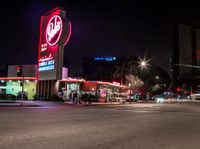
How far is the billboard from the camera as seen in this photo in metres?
50.4

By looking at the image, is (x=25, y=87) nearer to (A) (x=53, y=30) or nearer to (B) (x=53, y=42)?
(B) (x=53, y=42)

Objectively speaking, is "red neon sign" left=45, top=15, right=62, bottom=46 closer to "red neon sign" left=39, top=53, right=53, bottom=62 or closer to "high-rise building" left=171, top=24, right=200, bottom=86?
"red neon sign" left=39, top=53, right=53, bottom=62

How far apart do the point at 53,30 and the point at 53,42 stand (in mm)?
2102

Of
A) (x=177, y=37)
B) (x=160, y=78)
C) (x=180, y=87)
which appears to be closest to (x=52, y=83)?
(x=160, y=78)

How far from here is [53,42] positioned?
52312 millimetres

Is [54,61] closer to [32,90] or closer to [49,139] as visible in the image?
[32,90]

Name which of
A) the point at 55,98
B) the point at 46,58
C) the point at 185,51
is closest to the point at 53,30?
the point at 46,58

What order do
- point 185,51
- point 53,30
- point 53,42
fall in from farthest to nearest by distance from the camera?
point 185,51 < point 53,30 < point 53,42

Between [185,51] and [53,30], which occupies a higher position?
[185,51]

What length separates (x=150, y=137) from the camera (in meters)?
11.3

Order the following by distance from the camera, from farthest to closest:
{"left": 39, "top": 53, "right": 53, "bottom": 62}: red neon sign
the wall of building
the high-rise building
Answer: the high-rise building < the wall of building < {"left": 39, "top": 53, "right": 53, "bottom": 62}: red neon sign

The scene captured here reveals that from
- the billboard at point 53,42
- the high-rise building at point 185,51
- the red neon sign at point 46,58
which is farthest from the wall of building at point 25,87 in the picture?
the high-rise building at point 185,51

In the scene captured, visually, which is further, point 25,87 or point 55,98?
point 25,87

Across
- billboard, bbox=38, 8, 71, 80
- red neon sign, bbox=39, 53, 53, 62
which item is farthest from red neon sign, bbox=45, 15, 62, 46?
red neon sign, bbox=39, 53, 53, 62
